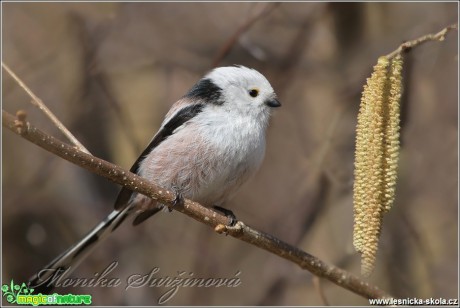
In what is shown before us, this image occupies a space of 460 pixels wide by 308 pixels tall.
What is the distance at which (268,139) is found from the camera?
380 cm

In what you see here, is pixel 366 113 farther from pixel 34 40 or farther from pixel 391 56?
pixel 34 40

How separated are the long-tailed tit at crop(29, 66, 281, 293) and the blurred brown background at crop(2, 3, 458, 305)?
0.55m

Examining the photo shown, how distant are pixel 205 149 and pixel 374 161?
1183 millimetres

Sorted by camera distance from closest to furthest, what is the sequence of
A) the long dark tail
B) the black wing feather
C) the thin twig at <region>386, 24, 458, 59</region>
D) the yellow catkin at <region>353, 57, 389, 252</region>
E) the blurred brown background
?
the thin twig at <region>386, 24, 458, 59</region>, the yellow catkin at <region>353, 57, 389, 252</region>, the long dark tail, the black wing feather, the blurred brown background

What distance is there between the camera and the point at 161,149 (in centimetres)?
288

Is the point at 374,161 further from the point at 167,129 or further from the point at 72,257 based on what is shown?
the point at 72,257

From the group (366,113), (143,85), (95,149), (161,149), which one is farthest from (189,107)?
(366,113)

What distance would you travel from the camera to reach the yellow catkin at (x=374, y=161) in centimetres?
165

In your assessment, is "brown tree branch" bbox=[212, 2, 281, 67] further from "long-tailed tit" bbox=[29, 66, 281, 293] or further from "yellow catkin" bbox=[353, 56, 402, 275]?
"yellow catkin" bbox=[353, 56, 402, 275]

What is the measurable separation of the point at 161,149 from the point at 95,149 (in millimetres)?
751

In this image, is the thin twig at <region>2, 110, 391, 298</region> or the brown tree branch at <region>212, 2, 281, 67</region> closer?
the thin twig at <region>2, 110, 391, 298</region>

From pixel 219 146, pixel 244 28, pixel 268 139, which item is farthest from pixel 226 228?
pixel 268 139

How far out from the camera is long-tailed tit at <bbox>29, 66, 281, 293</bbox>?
2.71 meters

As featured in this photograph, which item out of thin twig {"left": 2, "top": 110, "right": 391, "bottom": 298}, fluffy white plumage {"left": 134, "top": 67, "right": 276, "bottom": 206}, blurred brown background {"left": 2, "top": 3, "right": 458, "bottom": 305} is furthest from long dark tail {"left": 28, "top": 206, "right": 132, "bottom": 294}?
thin twig {"left": 2, "top": 110, "right": 391, "bottom": 298}
